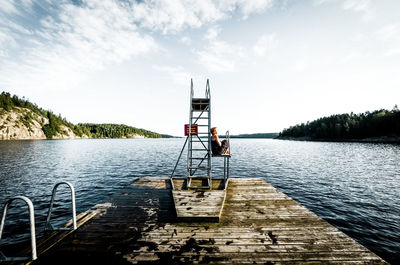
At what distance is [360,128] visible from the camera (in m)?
101

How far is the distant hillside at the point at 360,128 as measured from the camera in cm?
8750

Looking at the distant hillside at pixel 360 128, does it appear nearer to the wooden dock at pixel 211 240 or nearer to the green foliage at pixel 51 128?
the wooden dock at pixel 211 240

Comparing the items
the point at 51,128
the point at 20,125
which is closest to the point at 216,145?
the point at 20,125

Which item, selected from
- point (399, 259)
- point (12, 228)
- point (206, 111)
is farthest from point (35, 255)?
point (399, 259)

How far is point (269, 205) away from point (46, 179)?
71.1 ft

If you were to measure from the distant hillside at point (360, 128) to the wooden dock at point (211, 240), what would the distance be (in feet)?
388

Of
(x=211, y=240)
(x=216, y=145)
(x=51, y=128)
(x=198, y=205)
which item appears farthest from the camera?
(x=51, y=128)

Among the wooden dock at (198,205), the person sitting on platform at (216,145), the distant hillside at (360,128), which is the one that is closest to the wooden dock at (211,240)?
the wooden dock at (198,205)

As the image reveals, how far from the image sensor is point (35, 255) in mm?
4102

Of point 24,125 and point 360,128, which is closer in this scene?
point 360,128

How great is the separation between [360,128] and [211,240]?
439 feet

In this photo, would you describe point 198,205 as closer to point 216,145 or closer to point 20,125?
point 216,145

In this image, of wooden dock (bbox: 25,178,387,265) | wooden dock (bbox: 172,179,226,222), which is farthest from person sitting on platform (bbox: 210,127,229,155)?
wooden dock (bbox: 25,178,387,265)

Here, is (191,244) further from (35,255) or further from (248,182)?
(248,182)
